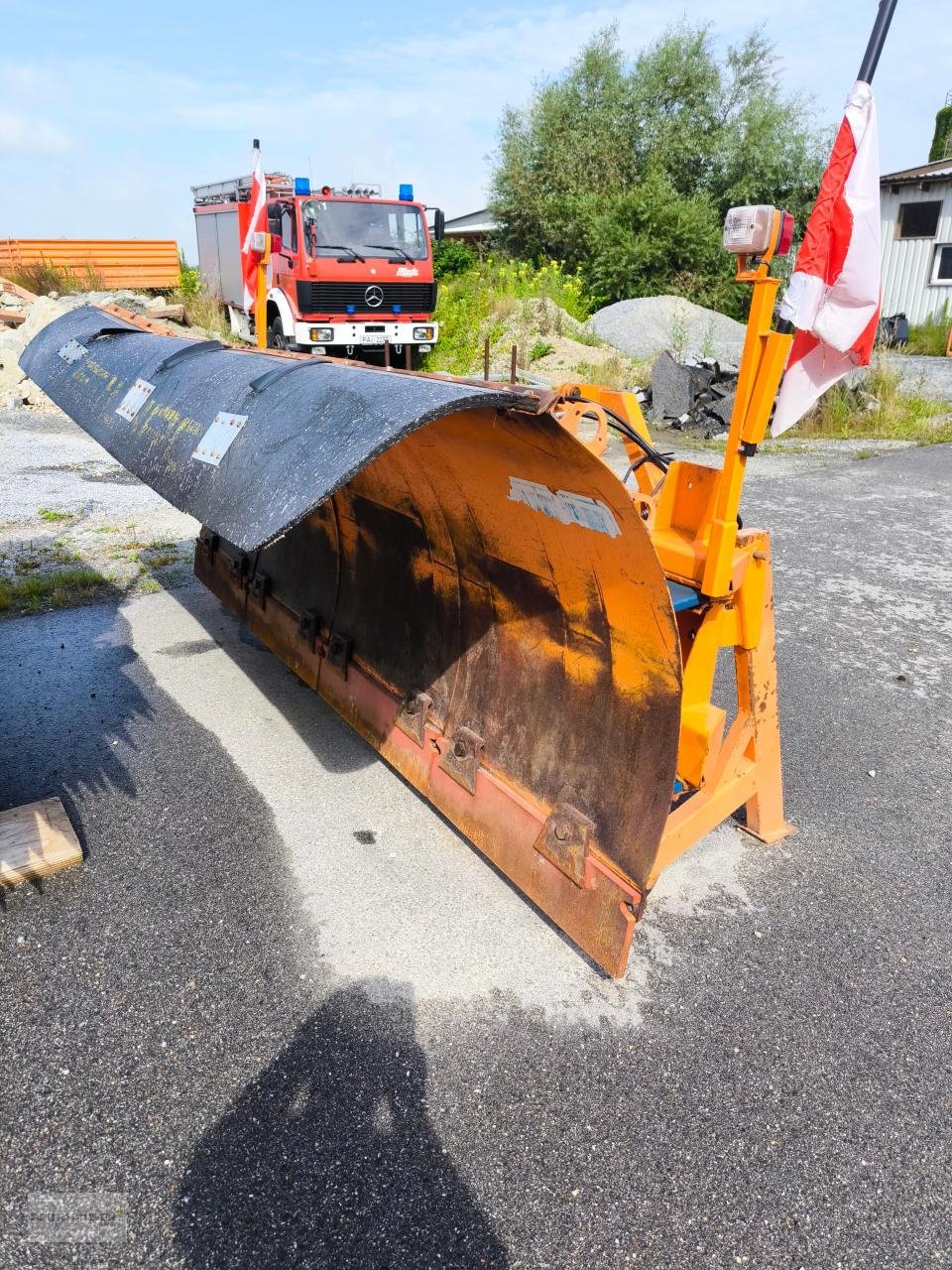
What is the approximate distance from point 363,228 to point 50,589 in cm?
875

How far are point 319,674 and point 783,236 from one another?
2.48 metres

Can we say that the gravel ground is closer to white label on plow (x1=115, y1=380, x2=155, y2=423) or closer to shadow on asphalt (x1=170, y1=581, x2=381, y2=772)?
shadow on asphalt (x1=170, y1=581, x2=381, y2=772)

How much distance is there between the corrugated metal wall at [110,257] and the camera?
60.4 feet

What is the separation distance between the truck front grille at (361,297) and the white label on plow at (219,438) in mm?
10382

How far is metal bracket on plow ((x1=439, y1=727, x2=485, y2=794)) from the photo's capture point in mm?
2908

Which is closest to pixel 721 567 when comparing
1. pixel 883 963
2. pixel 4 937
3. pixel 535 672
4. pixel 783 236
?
pixel 535 672

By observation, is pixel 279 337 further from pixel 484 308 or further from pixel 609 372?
pixel 609 372

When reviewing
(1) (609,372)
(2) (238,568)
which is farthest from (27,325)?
(2) (238,568)

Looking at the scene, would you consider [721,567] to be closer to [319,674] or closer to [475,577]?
[475,577]

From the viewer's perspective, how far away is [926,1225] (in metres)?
1.84

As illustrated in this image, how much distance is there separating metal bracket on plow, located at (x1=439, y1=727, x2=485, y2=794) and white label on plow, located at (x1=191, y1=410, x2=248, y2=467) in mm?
1330

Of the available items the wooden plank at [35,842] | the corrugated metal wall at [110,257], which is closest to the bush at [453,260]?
the corrugated metal wall at [110,257]

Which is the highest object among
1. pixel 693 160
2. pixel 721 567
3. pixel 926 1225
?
pixel 693 160

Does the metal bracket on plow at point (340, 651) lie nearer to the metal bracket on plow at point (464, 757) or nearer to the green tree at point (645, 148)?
the metal bracket on plow at point (464, 757)
